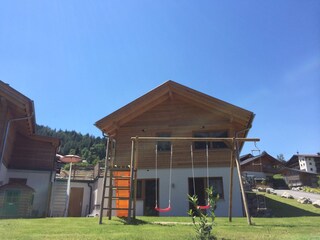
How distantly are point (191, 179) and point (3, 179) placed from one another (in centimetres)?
1113

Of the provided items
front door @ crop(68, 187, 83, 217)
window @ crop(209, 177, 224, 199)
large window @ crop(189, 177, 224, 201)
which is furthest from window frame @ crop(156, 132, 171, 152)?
front door @ crop(68, 187, 83, 217)

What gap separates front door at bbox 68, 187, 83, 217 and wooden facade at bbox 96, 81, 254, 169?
31.5 ft

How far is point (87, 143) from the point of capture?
239 feet

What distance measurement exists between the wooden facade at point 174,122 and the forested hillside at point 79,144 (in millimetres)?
47018

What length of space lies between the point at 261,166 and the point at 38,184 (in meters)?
28.7

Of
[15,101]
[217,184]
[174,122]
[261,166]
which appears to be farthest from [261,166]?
[15,101]

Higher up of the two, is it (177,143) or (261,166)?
(261,166)

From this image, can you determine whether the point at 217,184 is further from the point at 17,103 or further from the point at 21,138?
the point at 21,138

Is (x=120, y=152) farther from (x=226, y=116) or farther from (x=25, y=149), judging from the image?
(x=25, y=149)

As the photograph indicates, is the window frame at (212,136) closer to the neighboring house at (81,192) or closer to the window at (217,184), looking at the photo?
the window at (217,184)

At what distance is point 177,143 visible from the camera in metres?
14.9

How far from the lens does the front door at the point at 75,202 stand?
22797 mm

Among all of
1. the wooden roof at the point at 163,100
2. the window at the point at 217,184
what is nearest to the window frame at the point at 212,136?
the wooden roof at the point at 163,100

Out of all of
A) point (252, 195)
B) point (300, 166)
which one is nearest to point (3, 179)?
Answer: point (252, 195)
